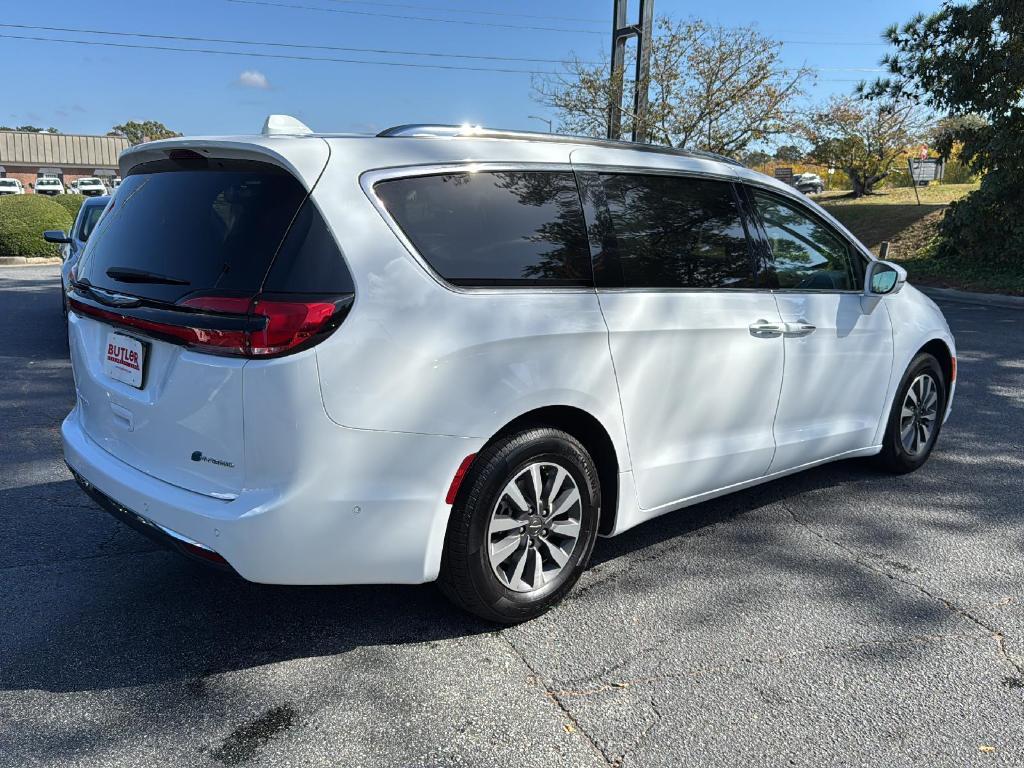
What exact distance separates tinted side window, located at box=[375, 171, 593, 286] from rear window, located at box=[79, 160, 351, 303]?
1.07 feet

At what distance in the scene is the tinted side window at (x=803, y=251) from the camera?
4105mm

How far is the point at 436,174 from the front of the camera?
9.71 ft

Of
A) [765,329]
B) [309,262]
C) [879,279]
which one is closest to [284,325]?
[309,262]

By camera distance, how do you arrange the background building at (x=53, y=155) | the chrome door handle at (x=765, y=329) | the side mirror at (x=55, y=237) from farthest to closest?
the background building at (x=53, y=155) → the side mirror at (x=55, y=237) → the chrome door handle at (x=765, y=329)

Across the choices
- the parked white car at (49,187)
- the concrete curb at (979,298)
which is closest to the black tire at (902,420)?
the concrete curb at (979,298)

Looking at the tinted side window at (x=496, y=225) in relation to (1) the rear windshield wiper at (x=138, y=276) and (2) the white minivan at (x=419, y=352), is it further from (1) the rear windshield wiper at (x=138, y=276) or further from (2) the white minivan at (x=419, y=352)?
(1) the rear windshield wiper at (x=138, y=276)

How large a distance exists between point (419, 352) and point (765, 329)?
73.0 inches

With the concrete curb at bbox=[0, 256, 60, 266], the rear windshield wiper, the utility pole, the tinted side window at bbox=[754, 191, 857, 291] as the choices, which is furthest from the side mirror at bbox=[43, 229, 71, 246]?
the concrete curb at bbox=[0, 256, 60, 266]

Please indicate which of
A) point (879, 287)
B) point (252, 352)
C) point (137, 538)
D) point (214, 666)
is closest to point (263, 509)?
point (252, 352)

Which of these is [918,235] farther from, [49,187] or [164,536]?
[49,187]

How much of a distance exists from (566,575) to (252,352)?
1517 mm

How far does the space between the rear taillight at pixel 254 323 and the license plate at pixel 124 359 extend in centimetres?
30

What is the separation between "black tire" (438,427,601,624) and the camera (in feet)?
9.64

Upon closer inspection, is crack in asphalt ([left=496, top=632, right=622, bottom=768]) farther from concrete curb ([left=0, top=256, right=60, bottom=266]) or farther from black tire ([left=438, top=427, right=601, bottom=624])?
concrete curb ([left=0, top=256, right=60, bottom=266])
